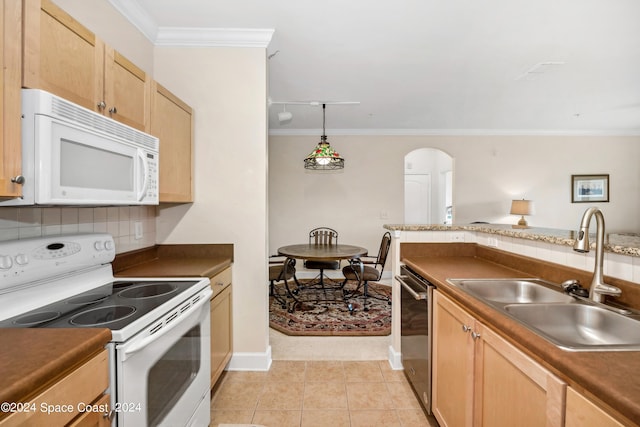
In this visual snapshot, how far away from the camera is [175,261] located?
220 centimetres

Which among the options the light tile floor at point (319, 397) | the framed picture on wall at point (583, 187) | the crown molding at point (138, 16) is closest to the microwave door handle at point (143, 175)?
the crown molding at point (138, 16)

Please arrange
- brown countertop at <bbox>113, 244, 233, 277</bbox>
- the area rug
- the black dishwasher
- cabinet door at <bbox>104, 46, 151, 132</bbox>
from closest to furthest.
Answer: cabinet door at <bbox>104, 46, 151, 132</bbox> < the black dishwasher < brown countertop at <bbox>113, 244, 233, 277</bbox> < the area rug

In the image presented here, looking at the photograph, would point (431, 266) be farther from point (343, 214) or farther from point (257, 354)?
point (343, 214)

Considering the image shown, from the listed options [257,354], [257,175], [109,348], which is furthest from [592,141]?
[109,348]

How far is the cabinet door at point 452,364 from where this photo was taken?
1.26 m

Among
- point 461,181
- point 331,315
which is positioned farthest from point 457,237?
point 461,181

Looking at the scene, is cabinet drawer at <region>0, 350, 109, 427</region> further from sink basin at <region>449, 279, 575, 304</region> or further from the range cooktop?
sink basin at <region>449, 279, 575, 304</region>

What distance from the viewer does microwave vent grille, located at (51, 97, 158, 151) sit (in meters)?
1.09

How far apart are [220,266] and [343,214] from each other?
3.38 meters

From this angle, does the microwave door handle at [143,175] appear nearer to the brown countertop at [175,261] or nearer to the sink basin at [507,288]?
the brown countertop at [175,261]

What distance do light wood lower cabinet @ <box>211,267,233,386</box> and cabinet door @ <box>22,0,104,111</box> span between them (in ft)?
3.94

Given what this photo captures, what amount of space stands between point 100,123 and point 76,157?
0.21 meters

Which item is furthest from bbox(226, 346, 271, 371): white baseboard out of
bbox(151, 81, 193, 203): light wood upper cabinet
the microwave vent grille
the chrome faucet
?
the chrome faucet

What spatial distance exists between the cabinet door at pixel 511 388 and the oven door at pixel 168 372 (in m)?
1.26
